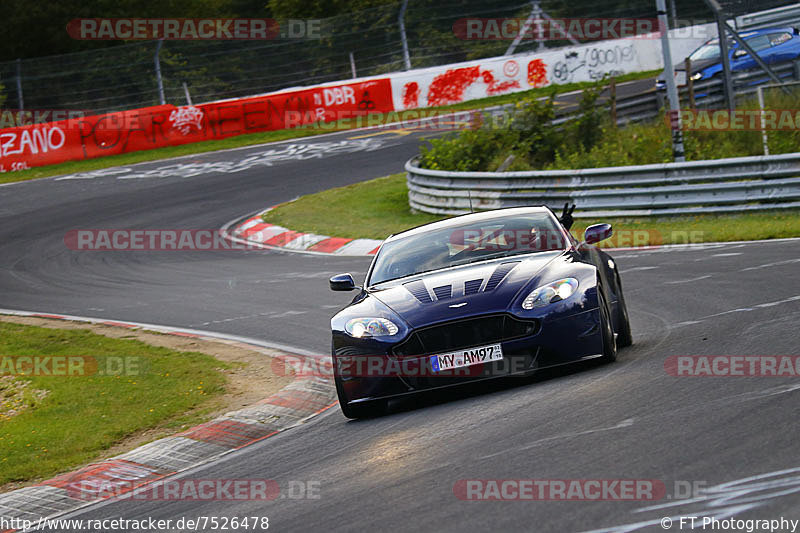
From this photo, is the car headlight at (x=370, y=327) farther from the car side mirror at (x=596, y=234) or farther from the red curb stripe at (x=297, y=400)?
the car side mirror at (x=596, y=234)

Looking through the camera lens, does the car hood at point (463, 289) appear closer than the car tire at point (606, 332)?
Yes

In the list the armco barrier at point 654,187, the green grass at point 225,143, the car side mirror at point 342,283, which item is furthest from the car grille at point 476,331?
the green grass at point 225,143

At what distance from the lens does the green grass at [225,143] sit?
102ft

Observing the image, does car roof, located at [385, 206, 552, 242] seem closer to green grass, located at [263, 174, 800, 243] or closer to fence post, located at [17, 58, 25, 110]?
green grass, located at [263, 174, 800, 243]

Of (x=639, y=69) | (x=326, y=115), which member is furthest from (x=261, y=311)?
(x=639, y=69)

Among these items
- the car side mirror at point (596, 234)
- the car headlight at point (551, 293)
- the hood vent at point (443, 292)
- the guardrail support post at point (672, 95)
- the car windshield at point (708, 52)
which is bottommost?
the car headlight at point (551, 293)

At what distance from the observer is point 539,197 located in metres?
19.4

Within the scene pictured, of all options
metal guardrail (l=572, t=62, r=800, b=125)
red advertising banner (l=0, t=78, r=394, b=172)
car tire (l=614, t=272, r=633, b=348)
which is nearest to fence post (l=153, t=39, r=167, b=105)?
red advertising banner (l=0, t=78, r=394, b=172)

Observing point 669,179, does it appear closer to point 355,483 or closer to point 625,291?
point 625,291

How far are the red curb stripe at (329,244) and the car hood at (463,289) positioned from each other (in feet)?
38.0

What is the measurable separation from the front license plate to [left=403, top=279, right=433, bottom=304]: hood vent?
48 cm

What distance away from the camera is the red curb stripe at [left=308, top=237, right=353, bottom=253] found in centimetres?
1981

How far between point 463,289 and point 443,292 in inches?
6.0

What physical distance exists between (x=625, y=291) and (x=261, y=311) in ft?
16.1
